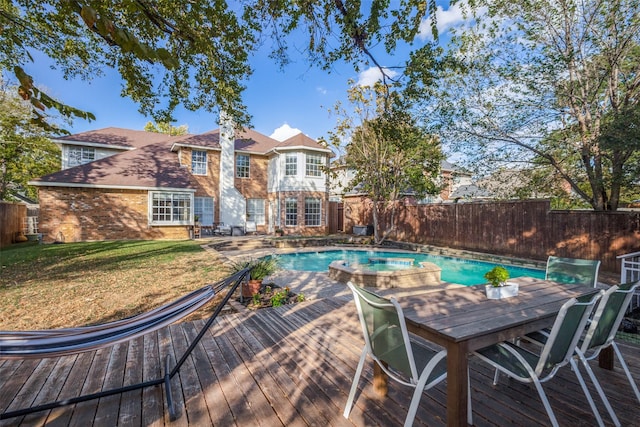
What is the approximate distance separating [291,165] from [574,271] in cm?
1582

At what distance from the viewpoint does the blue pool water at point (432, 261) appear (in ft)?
30.7

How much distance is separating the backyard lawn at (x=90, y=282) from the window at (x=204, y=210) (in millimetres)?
7069

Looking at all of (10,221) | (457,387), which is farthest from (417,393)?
(10,221)

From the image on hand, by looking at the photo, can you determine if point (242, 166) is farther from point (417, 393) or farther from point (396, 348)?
point (417, 393)

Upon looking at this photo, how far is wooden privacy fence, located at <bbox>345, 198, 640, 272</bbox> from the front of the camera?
27.1 feet

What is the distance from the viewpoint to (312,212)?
61.4ft

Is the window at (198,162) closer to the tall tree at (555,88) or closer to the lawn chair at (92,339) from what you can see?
the tall tree at (555,88)

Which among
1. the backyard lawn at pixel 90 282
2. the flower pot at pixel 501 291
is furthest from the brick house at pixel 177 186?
the flower pot at pixel 501 291

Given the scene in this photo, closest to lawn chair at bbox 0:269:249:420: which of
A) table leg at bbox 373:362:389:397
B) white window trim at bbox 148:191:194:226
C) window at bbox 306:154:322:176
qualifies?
table leg at bbox 373:362:389:397

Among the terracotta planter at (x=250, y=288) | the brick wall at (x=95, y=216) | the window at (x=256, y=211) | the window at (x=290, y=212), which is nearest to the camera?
the terracotta planter at (x=250, y=288)

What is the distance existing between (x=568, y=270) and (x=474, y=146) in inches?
296

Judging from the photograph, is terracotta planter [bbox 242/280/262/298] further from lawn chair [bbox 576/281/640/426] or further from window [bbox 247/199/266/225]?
window [bbox 247/199/266/225]

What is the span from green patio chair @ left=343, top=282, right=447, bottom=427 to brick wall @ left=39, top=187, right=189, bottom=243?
15543 millimetres

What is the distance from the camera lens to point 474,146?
10.5 meters
